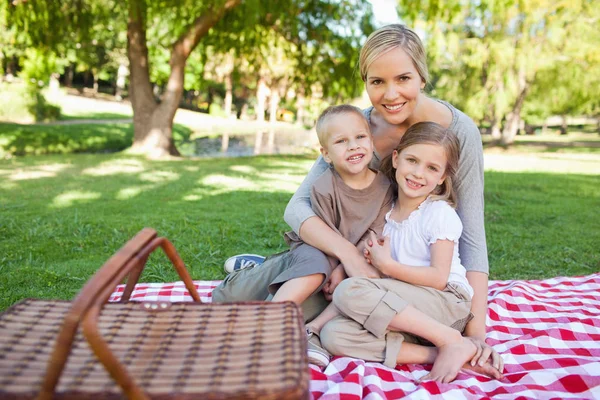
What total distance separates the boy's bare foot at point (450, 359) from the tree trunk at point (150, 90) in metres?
10.3

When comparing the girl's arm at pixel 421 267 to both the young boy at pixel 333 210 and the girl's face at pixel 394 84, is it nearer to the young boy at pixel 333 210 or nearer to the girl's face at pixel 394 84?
the young boy at pixel 333 210

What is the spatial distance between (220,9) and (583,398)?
33.5ft

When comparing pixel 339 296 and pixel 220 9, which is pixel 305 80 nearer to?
pixel 220 9

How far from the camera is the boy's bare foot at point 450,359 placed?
2.26 m

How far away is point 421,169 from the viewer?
2562 mm

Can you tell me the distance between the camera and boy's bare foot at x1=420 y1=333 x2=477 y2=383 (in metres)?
2.26

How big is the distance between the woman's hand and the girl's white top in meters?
0.28

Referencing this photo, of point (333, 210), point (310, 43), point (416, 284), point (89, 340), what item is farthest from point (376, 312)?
point (310, 43)

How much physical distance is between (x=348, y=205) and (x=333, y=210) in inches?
3.2

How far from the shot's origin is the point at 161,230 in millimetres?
5086

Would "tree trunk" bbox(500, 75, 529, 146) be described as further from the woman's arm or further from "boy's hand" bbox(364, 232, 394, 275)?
"boy's hand" bbox(364, 232, 394, 275)

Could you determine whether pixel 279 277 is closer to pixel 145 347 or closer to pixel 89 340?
pixel 145 347

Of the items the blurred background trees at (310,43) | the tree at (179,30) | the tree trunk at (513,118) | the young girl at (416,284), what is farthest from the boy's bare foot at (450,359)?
the tree trunk at (513,118)

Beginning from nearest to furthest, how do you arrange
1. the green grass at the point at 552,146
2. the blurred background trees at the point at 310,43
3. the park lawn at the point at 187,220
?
the park lawn at the point at 187,220, the blurred background trees at the point at 310,43, the green grass at the point at 552,146
